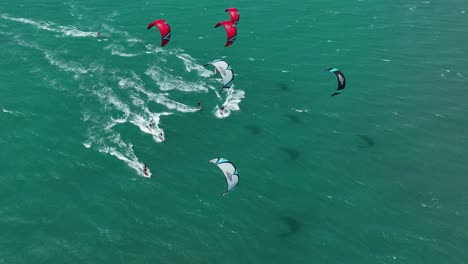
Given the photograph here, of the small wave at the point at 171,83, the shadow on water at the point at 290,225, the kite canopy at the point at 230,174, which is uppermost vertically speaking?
the small wave at the point at 171,83

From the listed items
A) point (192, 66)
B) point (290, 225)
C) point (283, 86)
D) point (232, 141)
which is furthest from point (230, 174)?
point (192, 66)

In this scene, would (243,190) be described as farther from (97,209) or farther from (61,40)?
(61,40)

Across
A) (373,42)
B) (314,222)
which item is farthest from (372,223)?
(373,42)

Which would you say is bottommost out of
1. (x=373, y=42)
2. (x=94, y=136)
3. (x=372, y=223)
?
(x=372, y=223)

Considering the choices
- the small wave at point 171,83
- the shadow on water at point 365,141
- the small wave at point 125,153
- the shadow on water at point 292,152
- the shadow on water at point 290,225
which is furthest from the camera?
the small wave at point 171,83

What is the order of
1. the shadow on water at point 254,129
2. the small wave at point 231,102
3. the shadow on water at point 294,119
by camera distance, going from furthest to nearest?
the small wave at point 231,102 → the shadow on water at point 294,119 → the shadow on water at point 254,129

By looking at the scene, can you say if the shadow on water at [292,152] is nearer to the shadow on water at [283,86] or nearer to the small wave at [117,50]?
the shadow on water at [283,86]

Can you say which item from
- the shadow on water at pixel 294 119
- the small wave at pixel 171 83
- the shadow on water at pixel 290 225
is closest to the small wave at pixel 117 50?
the small wave at pixel 171 83

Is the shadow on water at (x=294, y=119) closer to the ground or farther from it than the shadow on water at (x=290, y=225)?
farther from it
